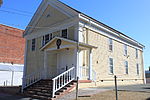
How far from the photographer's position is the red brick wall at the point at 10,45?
3123 centimetres

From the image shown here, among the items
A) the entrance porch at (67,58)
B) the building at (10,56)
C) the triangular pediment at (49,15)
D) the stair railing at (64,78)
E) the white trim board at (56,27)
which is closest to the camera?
the stair railing at (64,78)

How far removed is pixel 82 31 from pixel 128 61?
389 inches

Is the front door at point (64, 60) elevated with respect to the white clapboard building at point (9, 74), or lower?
elevated

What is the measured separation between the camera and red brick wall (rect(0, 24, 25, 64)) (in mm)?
31234

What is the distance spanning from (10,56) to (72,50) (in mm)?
21269

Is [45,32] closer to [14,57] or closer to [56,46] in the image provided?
[56,46]

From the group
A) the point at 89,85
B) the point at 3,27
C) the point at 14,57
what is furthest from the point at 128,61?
the point at 3,27

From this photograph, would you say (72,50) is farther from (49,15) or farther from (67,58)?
(49,15)

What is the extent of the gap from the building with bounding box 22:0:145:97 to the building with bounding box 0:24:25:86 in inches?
413

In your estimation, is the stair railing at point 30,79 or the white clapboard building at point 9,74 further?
the white clapboard building at point 9,74

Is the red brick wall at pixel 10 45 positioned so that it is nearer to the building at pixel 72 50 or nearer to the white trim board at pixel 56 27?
the building at pixel 72 50

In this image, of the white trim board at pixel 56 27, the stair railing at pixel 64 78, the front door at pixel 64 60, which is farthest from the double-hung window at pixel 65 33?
the stair railing at pixel 64 78

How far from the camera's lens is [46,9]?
1786cm

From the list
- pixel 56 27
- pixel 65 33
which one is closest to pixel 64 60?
pixel 65 33
